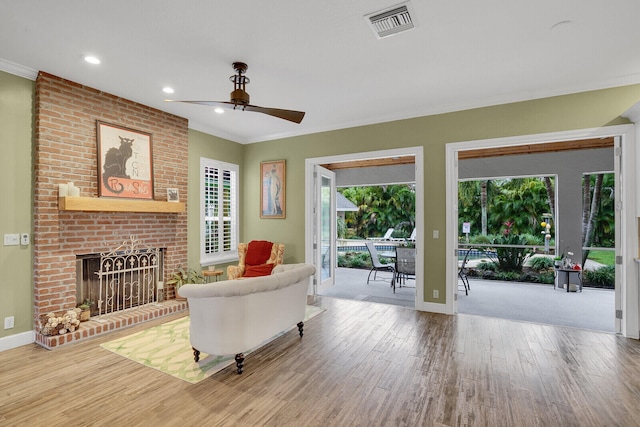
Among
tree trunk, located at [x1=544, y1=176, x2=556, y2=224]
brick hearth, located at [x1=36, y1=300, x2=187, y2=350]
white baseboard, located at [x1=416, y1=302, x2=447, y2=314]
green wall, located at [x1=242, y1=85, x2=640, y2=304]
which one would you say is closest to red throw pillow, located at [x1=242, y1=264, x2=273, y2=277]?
green wall, located at [x1=242, y1=85, x2=640, y2=304]

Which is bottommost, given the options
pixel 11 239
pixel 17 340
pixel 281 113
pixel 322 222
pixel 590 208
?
pixel 17 340

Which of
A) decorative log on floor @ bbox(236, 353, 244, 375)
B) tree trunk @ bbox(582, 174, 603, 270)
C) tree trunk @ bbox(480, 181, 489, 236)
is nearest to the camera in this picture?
decorative log on floor @ bbox(236, 353, 244, 375)

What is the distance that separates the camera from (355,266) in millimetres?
9312

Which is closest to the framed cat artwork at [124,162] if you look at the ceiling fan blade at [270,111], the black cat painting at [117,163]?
the black cat painting at [117,163]

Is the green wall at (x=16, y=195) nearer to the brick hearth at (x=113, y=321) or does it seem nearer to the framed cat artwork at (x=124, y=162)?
the brick hearth at (x=113, y=321)

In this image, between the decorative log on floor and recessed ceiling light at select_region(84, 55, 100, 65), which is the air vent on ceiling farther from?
the decorative log on floor

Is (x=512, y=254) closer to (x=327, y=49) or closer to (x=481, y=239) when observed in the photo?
(x=481, y=239)

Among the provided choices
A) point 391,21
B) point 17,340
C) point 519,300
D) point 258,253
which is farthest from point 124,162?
point 519,300

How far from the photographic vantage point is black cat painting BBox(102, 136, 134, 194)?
12.7 feet

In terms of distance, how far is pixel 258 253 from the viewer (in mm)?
5223

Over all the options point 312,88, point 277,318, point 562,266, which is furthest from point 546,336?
point 312,88

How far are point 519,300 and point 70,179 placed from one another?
6613 mm

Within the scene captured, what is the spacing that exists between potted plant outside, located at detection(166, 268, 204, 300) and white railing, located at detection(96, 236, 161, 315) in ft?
0.73

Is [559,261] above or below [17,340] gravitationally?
above
